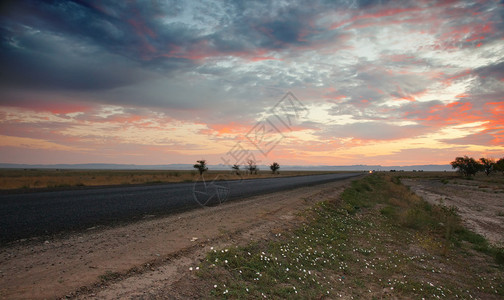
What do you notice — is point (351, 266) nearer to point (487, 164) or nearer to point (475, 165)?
point (475, 165)

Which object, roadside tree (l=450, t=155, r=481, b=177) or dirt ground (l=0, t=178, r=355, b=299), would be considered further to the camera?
roadside tree (l=450, t=155, r=481, b=177)

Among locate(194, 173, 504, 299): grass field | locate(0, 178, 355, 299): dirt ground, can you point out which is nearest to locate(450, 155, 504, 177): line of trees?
locate(194, 173, 504, 299): grass field

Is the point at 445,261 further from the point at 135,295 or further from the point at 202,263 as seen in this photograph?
the point at 135,295

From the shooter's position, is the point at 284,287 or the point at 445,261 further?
the point at 445,261

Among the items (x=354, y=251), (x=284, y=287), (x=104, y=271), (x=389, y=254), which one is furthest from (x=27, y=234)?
(x=389, y=254)

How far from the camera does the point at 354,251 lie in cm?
996

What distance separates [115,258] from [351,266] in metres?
7.18

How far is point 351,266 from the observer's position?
8.49 meters

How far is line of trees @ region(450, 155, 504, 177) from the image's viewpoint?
99.6 m

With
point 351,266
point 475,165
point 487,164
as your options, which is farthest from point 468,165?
point 351,266

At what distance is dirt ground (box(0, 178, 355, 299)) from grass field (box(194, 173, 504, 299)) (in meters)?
0.75

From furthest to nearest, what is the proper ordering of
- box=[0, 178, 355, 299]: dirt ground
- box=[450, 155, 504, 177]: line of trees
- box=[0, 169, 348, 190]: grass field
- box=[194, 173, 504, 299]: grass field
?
box=[450, 155, 504, 177]: line of trees → box=[0, 169, 348, 190]: grass field → box=[194, 173, 504, 299]: grass field → box=[0, 178, 355, 299]: dirt ground

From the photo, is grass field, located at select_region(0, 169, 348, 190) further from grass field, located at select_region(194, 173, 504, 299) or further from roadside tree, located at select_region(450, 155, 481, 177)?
roadside tree, located at select_region(450, 155, 481, 177)

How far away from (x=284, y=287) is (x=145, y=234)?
4.68 m
